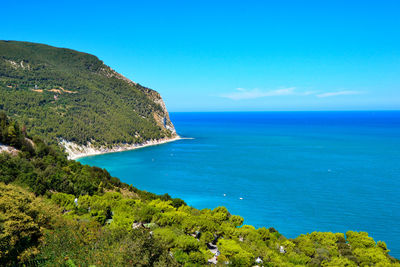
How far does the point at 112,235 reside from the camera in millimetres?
17047

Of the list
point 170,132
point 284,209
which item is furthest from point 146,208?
point 170,132

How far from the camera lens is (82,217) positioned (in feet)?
72.4

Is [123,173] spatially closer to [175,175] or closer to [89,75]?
[175,175]

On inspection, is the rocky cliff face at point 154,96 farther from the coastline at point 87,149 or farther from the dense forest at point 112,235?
the dense forest at point 112,235

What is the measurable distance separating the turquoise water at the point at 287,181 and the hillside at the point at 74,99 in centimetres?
1595

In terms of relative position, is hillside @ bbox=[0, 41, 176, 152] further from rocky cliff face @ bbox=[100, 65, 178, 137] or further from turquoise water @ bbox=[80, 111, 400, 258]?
turquoise water @ bbox=[80, 111, 400, 258]

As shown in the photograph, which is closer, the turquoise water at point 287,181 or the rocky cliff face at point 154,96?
the turquoise water at point 287,181

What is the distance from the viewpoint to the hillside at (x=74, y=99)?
9794cm

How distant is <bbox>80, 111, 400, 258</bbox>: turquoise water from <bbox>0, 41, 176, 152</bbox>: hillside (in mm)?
15949

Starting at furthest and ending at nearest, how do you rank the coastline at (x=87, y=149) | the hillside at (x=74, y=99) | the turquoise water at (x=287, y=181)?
the hillside at (x=74, y=99)
the coastline at (x=87, y=149)
the turquoise water at (x=287, y=181)

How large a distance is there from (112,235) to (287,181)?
167 ft

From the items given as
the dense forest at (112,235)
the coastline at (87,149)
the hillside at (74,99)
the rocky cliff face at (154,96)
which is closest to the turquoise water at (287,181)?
the coastline at (87,149)

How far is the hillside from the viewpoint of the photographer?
97938 mm

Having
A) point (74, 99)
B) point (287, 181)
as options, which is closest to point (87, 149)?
point (74, 99)
